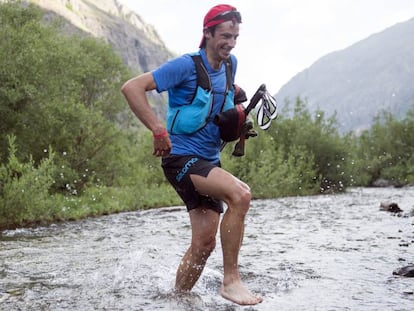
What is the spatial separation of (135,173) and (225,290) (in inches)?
869

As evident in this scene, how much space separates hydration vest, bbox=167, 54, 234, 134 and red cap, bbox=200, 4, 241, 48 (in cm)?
34

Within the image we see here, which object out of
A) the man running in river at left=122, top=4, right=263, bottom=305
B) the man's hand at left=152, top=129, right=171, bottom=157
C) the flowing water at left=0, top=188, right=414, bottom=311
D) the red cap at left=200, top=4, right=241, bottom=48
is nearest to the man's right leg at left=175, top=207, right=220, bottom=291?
the man running in river at left=122, top=4, right=263, bottom=305

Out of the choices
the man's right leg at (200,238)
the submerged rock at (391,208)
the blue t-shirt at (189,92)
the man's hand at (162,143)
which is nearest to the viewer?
the man's hand at (162,143)

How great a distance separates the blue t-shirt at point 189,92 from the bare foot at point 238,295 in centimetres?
119

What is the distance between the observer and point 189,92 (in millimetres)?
4977

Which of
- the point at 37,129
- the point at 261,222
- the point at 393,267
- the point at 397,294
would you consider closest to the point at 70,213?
the point at 37,129

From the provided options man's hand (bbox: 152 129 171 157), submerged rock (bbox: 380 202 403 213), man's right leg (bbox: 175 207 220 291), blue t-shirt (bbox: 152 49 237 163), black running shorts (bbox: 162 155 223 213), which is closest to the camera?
man's hand (bbox: 152 129 171 157)

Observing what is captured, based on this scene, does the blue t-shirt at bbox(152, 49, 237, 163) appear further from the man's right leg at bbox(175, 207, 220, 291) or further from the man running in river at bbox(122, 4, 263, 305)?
the man's right leg at bbox(175, 207, 220, 291)

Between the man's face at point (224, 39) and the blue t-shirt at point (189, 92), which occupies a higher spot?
the man's face at point (224, 39)

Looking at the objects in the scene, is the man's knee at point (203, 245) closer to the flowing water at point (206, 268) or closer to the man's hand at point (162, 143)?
the flowing water at point (206, 268)

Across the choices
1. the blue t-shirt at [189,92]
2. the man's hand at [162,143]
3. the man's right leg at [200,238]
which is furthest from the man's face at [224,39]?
the man's right leg at [200,238]

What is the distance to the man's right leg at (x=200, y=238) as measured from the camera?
5.12m

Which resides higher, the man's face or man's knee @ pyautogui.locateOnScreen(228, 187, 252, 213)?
the man's face

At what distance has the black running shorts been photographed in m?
4.96
